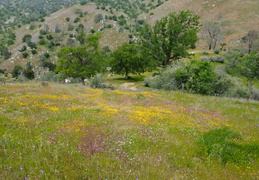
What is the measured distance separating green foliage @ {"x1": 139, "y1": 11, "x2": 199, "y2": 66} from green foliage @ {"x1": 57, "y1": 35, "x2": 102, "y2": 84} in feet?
40.8

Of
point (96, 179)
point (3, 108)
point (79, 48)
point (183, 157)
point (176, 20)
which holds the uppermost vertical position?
point (176, 20)

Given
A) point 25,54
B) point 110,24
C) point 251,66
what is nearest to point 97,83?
point 251,66

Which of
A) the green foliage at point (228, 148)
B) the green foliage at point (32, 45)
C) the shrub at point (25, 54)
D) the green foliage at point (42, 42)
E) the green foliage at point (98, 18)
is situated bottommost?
the green foliage at point (228, 148)

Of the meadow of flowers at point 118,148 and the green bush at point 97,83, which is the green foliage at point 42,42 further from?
the meadow of flowers at point 118,148

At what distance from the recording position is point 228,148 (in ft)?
23.7

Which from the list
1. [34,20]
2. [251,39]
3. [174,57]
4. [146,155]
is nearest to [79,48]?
[174,57]

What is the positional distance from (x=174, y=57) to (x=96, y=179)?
3884 centimetres

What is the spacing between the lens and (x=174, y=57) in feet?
132

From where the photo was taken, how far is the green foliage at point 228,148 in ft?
22.3

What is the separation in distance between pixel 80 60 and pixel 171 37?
22741 millimetres

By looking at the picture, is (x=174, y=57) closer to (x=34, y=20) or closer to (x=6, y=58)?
(x=6, y=58)

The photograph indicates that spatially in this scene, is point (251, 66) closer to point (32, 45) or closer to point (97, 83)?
point (97, 83)

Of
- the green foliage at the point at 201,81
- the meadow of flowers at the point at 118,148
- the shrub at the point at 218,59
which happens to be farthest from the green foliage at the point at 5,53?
the meadow of flowers at the point at 118,148

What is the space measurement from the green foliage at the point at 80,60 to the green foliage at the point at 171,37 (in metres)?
12.4
